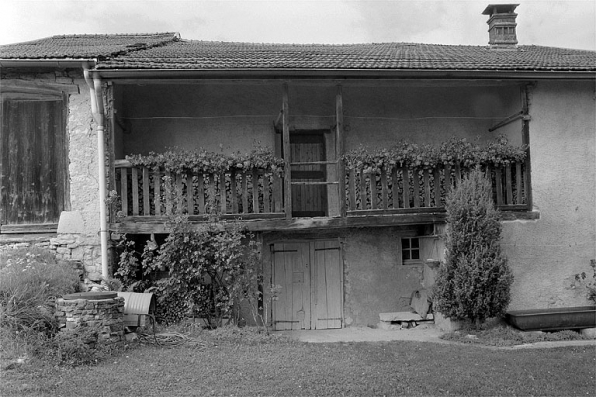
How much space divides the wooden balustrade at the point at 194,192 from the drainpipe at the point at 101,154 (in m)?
0.29

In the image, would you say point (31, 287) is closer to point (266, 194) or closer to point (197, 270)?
point (197, 270)

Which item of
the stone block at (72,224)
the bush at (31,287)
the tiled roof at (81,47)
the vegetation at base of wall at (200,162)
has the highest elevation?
the tiled roof at (81,47)

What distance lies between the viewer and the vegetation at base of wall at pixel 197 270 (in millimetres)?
8828

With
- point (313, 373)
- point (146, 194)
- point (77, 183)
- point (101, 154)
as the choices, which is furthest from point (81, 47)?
point (313, 373)

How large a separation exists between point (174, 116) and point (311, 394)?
6.72 meters

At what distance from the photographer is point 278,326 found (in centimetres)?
1066

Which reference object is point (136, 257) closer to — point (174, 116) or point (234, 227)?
point (234, 227)

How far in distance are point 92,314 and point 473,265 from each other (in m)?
5.89

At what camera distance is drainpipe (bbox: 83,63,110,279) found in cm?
892

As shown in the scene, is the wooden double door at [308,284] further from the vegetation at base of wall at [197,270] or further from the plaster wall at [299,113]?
the plaster wall at [299,113]

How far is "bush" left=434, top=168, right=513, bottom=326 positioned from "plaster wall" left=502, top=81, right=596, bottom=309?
1.07 metres

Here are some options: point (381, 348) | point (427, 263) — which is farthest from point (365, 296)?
point (381, 348)

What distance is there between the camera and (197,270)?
8.78m

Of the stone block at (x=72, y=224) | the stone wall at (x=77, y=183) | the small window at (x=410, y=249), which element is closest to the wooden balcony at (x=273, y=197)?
the stone wall at (x=77, y=183)
